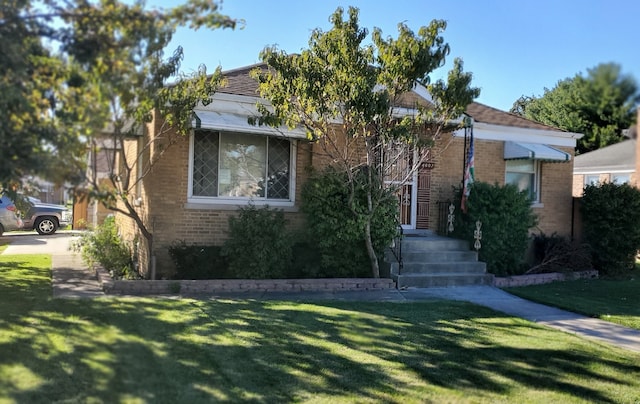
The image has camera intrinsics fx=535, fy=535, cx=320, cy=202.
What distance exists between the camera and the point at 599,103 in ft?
8.68

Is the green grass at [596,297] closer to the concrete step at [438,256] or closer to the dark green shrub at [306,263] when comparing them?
the concrete step at [438,256]

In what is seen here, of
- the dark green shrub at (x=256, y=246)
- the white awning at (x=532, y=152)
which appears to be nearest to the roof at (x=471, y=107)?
the white awning at (x=532, y=152)

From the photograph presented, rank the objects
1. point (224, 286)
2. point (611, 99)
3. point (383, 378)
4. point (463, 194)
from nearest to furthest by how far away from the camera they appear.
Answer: point (611, 99), point (383, 378), point (224, 286), point (463, 194)

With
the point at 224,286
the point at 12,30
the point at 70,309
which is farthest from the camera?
the point at 224,286

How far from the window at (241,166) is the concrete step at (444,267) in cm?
275

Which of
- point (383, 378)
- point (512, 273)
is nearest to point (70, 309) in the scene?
point (383, 378)

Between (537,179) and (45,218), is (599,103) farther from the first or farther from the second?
(45,218)

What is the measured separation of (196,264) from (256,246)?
1.26m

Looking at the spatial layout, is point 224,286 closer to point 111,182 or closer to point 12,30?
point 111,182

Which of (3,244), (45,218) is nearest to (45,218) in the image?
(45,218)

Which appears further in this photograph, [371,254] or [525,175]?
[525,175]

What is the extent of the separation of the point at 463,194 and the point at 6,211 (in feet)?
51.3

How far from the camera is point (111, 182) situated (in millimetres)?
4426

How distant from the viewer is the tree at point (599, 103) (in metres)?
2.52
